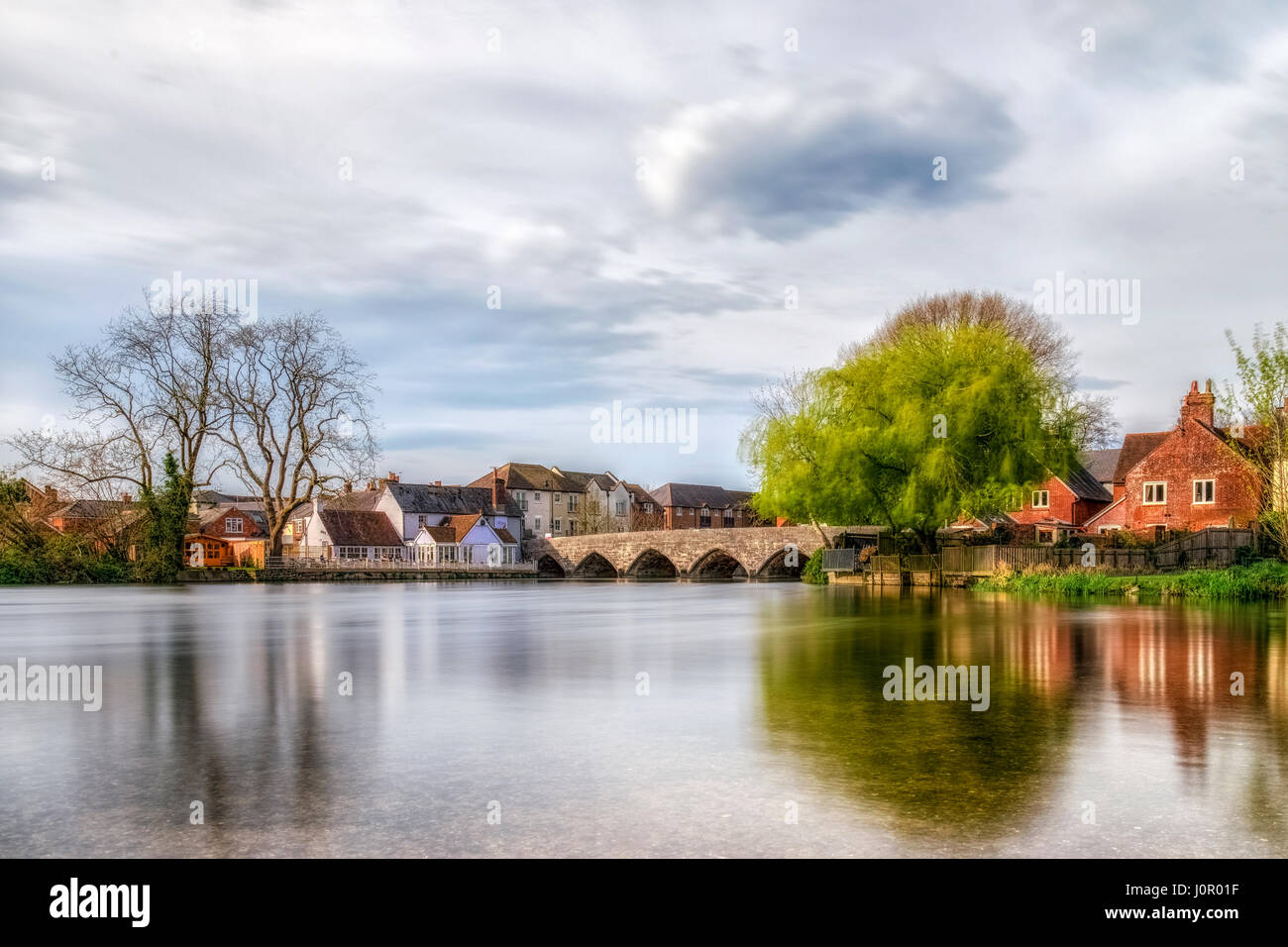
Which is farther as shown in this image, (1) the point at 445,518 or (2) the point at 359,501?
(2) the point at 359,501

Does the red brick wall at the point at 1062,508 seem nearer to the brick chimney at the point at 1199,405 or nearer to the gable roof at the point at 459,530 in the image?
the brick chimney at the point at 1199,405

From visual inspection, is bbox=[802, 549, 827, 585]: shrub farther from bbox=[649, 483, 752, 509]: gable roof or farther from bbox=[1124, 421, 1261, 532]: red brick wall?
bbox=[649, 483, 752, 509]: gable roof

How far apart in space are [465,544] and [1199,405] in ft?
193

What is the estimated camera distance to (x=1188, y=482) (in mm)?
47594

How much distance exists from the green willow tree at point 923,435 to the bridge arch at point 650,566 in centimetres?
3356

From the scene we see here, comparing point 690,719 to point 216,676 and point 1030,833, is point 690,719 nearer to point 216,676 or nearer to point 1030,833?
point 1030,833

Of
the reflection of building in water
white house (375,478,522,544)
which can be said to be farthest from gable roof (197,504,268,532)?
the reflection of building in water

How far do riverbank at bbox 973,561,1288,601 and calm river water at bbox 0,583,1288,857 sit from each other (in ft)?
43.1

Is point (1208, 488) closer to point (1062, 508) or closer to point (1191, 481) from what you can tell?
point (1191, 481)

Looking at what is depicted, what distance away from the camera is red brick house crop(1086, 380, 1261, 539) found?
45.4 metres

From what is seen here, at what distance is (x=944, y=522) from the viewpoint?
39469 millimetres

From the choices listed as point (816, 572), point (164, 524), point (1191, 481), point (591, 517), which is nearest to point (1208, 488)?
point (1191, 481)

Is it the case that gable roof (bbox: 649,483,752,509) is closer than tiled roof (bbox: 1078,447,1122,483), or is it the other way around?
tiled roof (bbox: 1078,447,1122,483)
